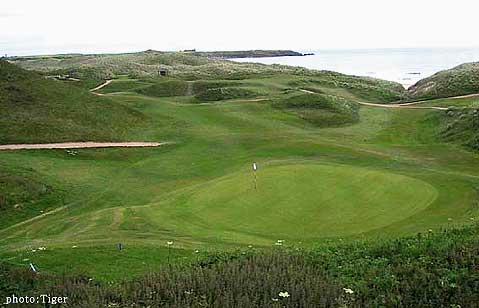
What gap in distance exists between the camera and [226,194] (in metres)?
20.2

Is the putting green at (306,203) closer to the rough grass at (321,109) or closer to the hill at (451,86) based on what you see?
the rough grass at (321,109)

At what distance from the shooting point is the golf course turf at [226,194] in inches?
625

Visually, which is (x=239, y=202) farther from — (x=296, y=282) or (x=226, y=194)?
(x=296, y=282)

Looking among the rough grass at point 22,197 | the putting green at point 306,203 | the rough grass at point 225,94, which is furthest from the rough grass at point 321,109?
the rough grass at point 22,197

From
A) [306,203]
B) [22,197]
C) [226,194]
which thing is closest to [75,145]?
[22,197]

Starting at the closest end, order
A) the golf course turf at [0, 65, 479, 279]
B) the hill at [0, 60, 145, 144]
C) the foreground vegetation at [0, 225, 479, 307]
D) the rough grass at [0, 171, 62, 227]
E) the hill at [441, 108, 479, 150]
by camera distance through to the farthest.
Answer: the foreground vegetation at [0, 225, 479, 307], the golf course turf at [0, 65, 479, 279], the rough grass at [0, 171, 62, 227], the hill at [441, 108, 479, 150], the hill at [0, 60, 145, 144]

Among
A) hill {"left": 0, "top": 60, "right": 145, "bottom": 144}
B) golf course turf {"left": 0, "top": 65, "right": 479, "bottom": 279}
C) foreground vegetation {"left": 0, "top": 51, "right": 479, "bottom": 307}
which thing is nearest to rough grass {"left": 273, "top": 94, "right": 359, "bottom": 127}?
foreground vegetation {"left": 0, "top": 51, "right": 479, "bottom": 307}

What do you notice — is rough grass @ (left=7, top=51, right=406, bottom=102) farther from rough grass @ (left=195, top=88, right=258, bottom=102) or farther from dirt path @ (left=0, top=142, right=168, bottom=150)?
dirt path @ (left=0, top=142, right=168, bottom=150)

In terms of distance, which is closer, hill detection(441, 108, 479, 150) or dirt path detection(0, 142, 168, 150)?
hill detection(441, 108, 479, 150)

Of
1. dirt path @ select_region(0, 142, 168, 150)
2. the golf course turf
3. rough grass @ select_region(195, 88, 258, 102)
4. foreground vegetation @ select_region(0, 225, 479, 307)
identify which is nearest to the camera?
foreground vegetation @ select_region(0, 225, 479, 307)

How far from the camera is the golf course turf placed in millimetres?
15867

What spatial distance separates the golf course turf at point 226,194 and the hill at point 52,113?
112 inches

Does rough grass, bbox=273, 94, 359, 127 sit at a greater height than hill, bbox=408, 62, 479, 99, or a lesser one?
lesser

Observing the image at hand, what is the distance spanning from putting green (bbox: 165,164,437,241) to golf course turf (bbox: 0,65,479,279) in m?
0.04
